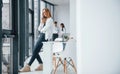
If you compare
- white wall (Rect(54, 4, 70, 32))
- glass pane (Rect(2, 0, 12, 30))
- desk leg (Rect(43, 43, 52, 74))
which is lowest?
desk leg (Rect(43, 43, 52, 74))

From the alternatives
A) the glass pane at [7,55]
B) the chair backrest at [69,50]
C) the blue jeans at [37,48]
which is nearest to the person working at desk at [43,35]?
the blue jeans at [37,48]

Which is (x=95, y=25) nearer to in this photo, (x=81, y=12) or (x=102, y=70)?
(x=81, y=12)

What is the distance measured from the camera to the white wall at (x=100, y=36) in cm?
235

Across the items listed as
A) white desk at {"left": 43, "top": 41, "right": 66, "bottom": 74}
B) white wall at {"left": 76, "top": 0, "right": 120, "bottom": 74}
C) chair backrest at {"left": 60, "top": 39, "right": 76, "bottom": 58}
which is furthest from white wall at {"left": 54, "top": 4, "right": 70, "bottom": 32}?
white wall at {"left": 76, "top": 0, "right": 120, "bottom": 74}

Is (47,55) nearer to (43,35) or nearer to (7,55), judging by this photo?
(43,35)

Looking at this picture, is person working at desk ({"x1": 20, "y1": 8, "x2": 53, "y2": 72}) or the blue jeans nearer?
person working at desk ({"x1": 20, "y1": 8, "x2": 53, "y2": 72})

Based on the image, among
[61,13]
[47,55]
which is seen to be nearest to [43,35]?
[47,55]

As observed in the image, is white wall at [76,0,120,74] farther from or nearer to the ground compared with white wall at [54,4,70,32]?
nearer to the ground

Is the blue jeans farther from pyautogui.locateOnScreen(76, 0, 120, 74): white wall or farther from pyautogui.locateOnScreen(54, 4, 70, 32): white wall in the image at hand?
pyautogui.locateOnScreen(54, 4, 70, 32): white wall

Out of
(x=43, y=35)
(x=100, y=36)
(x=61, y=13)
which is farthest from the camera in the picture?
(x=61, y=13)

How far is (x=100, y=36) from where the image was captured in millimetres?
2361

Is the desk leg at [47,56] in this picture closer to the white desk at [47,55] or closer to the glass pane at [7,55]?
the white desk at [47,55]

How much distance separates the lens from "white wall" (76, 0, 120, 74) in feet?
7.70

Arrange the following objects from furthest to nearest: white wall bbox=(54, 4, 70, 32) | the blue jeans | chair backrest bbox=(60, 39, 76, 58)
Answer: white wall bbox=(54, 4, 70, 32)
the blue jeans
chair backrest bbox=(60, 39, 76, 58)
